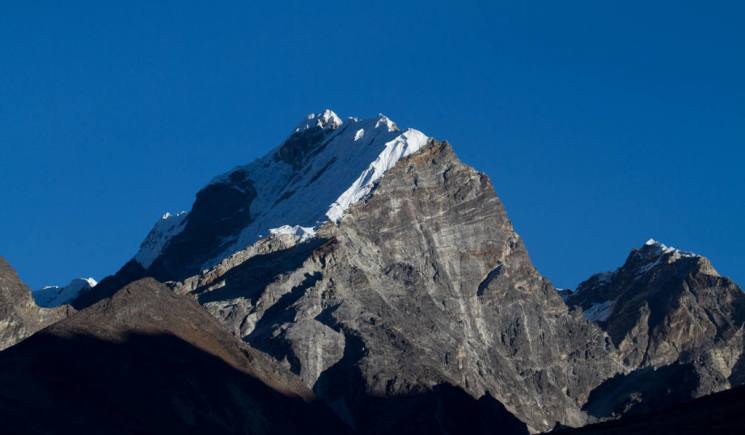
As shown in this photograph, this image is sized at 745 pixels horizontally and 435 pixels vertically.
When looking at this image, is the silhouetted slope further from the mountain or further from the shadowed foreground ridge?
the mountain

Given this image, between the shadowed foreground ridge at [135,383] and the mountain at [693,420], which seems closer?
the mountain at [693,420]

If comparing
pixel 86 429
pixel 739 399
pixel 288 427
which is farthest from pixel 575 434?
pixel 288 427

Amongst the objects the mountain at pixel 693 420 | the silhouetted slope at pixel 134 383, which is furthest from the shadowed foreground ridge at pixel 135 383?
the mountain at pixel 693 420

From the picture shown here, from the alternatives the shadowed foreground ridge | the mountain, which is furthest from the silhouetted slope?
the mountain

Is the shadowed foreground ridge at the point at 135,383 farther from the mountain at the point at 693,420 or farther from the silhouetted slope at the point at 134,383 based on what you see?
the mountain at the point at 693,420

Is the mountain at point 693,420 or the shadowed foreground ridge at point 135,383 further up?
the shadowed foreground ridge at point 135,383

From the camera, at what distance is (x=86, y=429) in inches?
6280

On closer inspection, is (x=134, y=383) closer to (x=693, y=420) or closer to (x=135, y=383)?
(x=135, y=383)

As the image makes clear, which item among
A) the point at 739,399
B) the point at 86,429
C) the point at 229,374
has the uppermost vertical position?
the point at 229,374

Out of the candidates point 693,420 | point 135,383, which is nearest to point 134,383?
point 135,383

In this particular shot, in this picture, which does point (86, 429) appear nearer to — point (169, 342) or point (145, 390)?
point (145, 390)

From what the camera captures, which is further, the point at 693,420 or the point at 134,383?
the point at 134,383

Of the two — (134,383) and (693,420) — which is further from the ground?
(134,383)

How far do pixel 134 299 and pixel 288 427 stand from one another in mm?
21414
